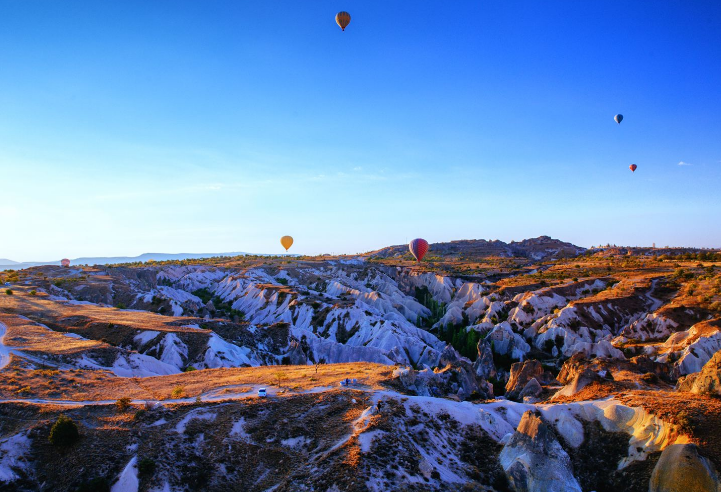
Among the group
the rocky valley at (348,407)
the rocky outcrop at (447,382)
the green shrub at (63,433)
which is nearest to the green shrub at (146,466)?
the rocky valley at (348,407)

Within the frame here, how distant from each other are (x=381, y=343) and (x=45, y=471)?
3585cm

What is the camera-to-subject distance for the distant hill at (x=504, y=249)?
156 m

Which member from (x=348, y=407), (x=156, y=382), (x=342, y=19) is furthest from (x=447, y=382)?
(x=342, y=19)

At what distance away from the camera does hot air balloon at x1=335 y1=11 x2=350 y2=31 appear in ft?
130

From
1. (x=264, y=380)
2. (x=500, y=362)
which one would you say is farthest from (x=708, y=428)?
(x=500, y=362)

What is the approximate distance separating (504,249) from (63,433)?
171 meters

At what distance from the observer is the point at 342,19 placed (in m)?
39.8

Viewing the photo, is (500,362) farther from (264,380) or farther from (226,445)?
(226,445)

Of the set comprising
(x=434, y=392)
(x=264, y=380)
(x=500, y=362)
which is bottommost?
(x=500, y=362)

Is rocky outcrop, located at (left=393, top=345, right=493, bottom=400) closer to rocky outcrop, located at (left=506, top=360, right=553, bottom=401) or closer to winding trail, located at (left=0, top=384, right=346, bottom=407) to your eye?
rocky outcrop, located at (left=506, top=360, right=553, bottom=401)

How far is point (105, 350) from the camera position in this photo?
30906 mm

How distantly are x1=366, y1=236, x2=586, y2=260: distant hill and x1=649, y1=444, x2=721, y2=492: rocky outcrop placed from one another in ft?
476

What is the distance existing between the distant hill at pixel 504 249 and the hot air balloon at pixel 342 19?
130m

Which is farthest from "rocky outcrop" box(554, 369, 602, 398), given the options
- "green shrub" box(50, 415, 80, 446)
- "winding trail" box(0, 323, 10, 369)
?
"winding trail" box(0, 323, 10, 369)
